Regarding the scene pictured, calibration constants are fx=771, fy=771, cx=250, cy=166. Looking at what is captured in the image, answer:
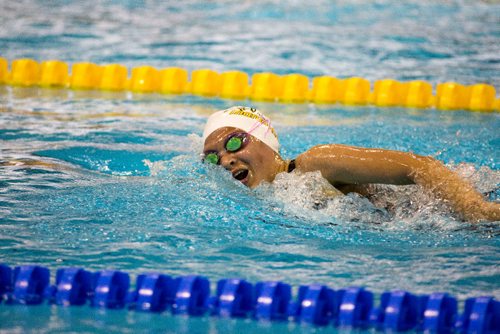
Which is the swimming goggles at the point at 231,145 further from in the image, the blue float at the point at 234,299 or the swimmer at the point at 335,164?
the blue float at the point at 234,299

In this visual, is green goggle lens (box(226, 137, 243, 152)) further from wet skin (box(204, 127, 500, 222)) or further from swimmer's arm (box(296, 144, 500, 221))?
swimmer's arm (box(296, 144, 500, 221))

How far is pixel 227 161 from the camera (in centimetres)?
385

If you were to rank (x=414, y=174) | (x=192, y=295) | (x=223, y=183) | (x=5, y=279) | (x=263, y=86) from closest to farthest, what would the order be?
(x=192, y=295) → (x=5, y=279) → (x=414, y=174) → (x=223, y=183) → (x=263, y=86)

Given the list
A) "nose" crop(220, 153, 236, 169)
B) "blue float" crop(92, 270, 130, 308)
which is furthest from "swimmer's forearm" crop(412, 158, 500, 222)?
"blue float" crop(92, 270, 130, 308)

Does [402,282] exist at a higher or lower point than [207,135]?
lower

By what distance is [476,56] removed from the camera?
9234 millimetres

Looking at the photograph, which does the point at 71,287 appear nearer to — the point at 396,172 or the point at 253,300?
the point at 253,300

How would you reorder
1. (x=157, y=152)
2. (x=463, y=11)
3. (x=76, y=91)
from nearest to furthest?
(x=157, y=152) → (x=76, y=91) → (x=463, y=11)

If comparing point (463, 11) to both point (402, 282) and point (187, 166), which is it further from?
point (402, 282)

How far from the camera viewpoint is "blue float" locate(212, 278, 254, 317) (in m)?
2.75

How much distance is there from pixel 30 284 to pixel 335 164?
142 cm

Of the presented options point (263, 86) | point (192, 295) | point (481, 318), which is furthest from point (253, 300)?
point (263, 86)

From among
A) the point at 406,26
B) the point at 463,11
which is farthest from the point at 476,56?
the point at 463,11

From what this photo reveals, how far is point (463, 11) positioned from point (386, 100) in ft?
19.4
